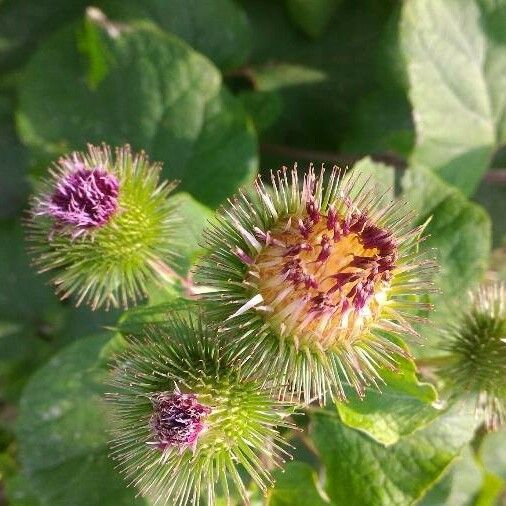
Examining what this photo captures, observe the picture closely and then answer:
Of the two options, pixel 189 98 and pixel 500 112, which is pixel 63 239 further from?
pixel 500 112

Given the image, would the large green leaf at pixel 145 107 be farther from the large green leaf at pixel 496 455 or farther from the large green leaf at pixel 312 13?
the large green leaf at pixel 496 455

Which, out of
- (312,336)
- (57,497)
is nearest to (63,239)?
(312,336)

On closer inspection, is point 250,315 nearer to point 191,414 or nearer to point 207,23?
point 191,414

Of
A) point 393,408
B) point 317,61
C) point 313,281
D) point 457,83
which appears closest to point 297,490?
point 393,408

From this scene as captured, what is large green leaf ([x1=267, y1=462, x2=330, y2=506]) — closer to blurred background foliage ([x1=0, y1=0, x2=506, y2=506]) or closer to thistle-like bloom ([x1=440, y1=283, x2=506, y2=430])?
blurred background foliage ([x1=0, y1=0, x2=506, y2=506])

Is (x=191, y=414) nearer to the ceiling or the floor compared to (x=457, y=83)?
nearer to the floor

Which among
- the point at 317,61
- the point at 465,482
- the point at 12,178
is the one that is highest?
the point at 317,61

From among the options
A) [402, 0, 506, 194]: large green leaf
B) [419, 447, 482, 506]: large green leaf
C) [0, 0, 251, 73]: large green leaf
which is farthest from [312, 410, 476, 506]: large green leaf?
[0, 0, 251, 73]: large green leaf
